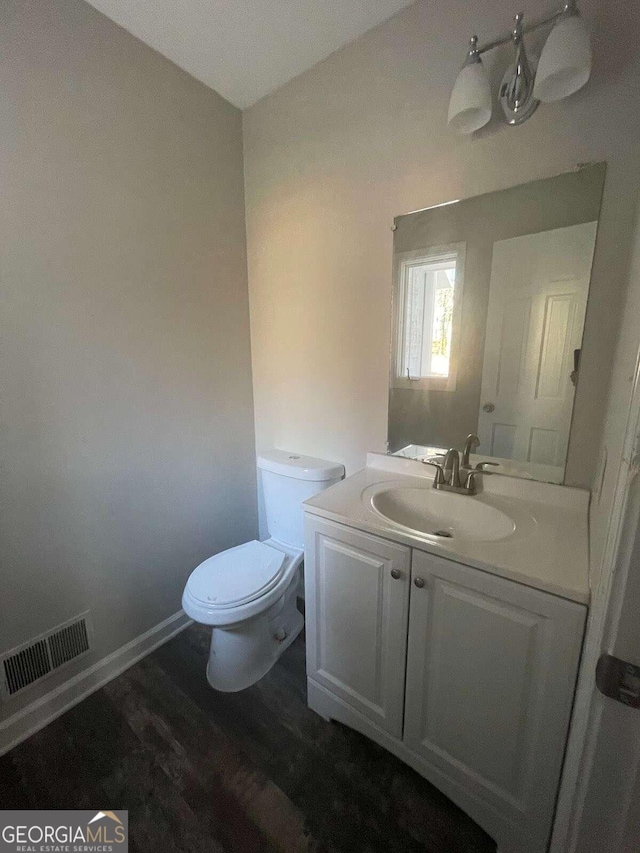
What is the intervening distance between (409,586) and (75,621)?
1289 millimetres

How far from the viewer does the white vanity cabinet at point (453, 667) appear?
808mm

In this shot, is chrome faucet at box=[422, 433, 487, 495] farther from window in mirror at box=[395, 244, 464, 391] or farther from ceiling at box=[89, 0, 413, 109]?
ceiling at box=[89, 0, 413, 109]

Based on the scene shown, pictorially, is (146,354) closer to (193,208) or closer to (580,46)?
A: (193,208)

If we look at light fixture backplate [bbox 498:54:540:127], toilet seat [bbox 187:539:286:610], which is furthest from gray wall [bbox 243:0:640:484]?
toilet seat [bbox 187:539:286:610]

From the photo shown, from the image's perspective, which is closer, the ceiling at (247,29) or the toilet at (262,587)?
the ceiling at (247,29)

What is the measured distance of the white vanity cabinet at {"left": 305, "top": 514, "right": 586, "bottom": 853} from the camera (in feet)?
2.65

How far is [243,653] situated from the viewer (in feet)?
4.83

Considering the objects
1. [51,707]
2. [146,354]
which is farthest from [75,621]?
[146,354]

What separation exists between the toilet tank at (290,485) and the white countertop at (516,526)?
216 millimetres

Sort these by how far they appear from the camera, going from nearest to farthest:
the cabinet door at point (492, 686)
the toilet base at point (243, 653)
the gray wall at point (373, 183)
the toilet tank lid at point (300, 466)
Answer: the cabinet door at point (492, 686)
the gray wall at point (373, 183)
the toilet base at point (243, 653)
the toilet tank lid at point (300, 466)

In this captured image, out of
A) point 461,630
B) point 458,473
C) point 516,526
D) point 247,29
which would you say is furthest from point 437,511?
point 247,29

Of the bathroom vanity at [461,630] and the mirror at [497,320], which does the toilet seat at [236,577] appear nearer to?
the bathroom vanity at [461,630]

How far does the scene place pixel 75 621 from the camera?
1.37m

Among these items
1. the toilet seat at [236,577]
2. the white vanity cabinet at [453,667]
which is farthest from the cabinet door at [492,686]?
the toilet seat at [236,577]
